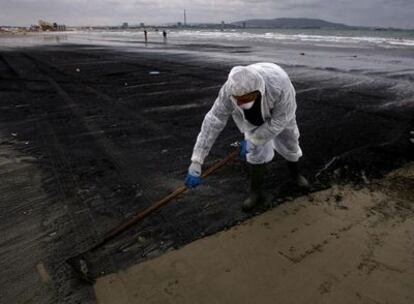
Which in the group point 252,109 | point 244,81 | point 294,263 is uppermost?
point 244,81

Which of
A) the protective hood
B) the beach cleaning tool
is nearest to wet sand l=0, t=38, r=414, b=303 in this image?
the beach cleaning tool

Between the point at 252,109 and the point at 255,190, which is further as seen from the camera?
the point at 255,190

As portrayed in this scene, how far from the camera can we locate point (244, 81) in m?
2.80

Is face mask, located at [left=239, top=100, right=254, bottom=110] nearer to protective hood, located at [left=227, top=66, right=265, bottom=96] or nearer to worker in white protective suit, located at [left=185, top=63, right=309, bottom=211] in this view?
worker in white protective suit, located at [left=185, top=63, right=309, bottom=211]

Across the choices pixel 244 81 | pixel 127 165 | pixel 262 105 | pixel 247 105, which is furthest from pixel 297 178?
pixel 127 165

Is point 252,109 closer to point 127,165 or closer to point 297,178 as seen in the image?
point 297,178

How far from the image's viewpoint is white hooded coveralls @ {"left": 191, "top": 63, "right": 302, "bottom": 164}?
2.83 m

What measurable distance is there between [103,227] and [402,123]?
5.46 m

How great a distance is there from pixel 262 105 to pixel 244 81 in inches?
14.0

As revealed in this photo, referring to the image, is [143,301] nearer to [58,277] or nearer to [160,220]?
[58,277]

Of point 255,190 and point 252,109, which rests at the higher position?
point 252,109

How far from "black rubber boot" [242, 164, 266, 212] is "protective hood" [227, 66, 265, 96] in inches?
41.3

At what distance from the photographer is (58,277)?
2.79 meters

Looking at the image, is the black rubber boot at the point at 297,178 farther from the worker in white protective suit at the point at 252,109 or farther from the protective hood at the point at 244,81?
the protective hood at the point at 244,81
